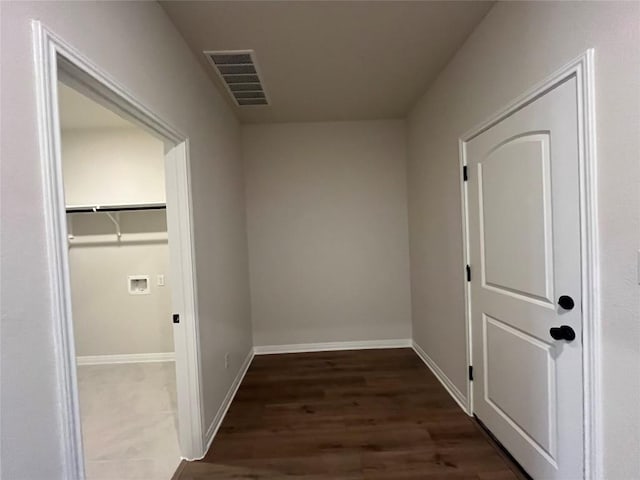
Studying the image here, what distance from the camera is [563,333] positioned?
4.73 ft

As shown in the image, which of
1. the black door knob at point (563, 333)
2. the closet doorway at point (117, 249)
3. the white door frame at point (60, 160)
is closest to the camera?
the white door frame at point (60, 160)

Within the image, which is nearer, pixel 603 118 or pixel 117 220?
pixel 603 118

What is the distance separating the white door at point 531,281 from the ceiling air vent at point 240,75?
1742mm

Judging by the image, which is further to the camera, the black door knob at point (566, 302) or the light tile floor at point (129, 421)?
the light tile floor at point (129, 421)

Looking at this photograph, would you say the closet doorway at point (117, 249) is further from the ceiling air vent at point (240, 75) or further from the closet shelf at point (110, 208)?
the ceiling air vent at point (240, 75)

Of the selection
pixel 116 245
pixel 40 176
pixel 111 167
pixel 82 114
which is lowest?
pixel 116 245

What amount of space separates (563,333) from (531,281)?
31 centimetres

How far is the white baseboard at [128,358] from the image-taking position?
3.60m

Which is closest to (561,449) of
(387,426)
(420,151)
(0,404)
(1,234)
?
(387,426)

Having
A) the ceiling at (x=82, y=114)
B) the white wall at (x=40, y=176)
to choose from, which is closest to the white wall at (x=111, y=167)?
the ceiling at (x=82, y=114)

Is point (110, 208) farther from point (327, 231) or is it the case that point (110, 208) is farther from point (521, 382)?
point (521, 382)

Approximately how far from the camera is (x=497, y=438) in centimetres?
205

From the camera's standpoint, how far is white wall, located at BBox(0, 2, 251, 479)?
32.3 inches

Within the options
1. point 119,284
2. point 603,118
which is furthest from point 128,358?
point 603,118
